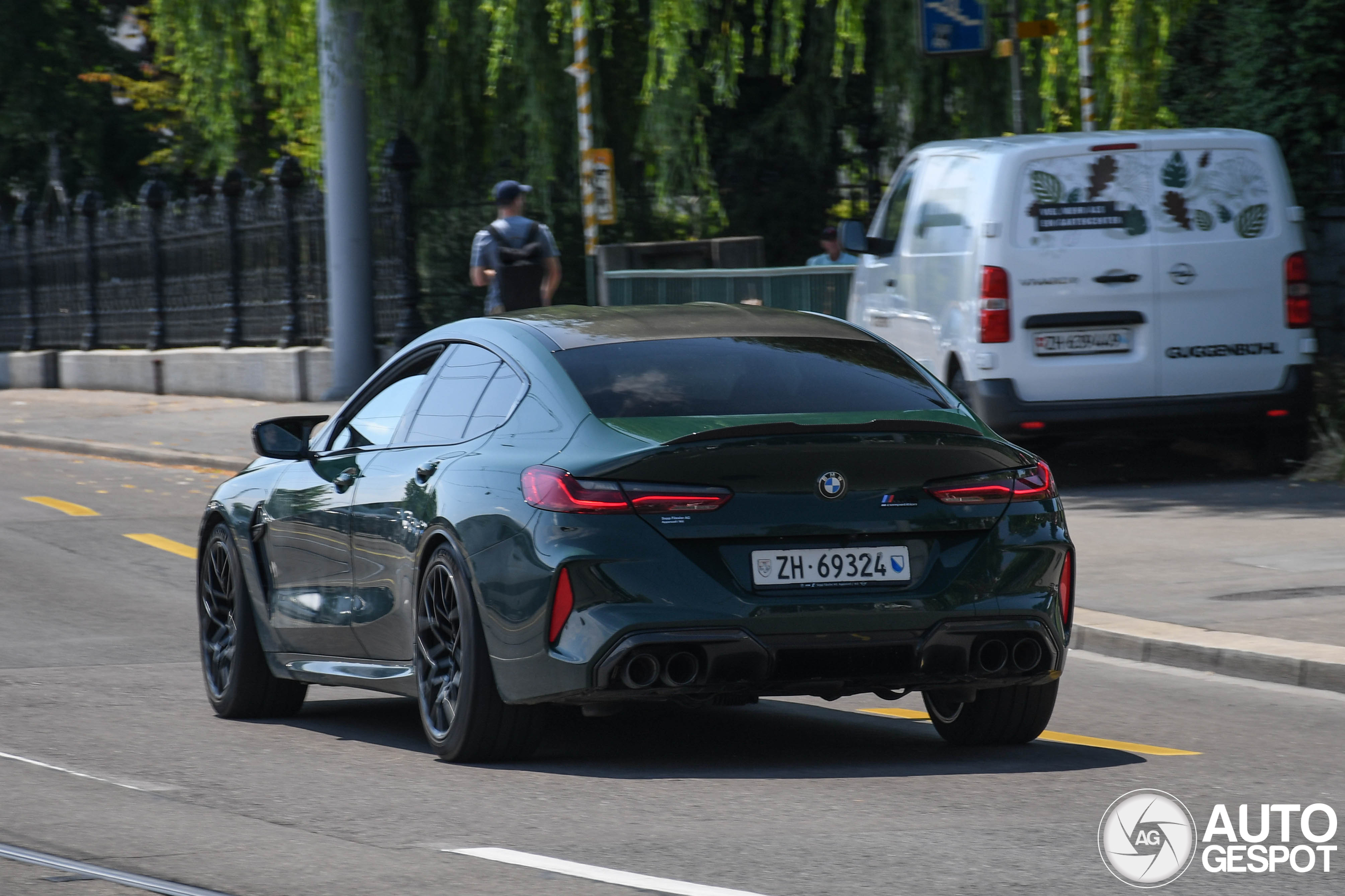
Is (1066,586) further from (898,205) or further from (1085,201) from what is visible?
(898,205)

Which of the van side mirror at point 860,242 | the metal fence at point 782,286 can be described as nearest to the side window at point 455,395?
the van side mirror at point 860,242

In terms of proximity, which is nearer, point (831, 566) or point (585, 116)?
point (831, 566)

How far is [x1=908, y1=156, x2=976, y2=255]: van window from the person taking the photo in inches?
552

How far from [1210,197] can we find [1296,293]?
84 centimetres

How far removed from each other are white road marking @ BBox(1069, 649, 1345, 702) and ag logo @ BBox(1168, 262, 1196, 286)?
4.95 meters

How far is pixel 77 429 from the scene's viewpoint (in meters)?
24.5

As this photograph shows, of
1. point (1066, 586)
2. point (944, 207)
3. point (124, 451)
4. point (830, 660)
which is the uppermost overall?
point (944, 207)

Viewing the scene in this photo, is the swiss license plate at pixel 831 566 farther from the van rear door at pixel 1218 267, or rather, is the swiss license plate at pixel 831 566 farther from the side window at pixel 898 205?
the side window at pixel 898 205

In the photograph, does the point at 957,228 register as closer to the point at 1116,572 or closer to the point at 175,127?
the point at 1116,572

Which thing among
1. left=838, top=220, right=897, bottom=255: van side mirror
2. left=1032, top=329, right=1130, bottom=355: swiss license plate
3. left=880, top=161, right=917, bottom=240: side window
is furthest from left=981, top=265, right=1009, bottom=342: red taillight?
left=880, top=161, right=917, bottom=240: side window

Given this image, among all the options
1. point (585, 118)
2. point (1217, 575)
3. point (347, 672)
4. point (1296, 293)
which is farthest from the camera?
point (585, 118)

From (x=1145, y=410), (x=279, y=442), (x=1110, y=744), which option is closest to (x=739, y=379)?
(x=1110, y=744)

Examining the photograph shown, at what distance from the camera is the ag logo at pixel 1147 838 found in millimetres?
4988

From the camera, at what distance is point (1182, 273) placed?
1374 centimetres
